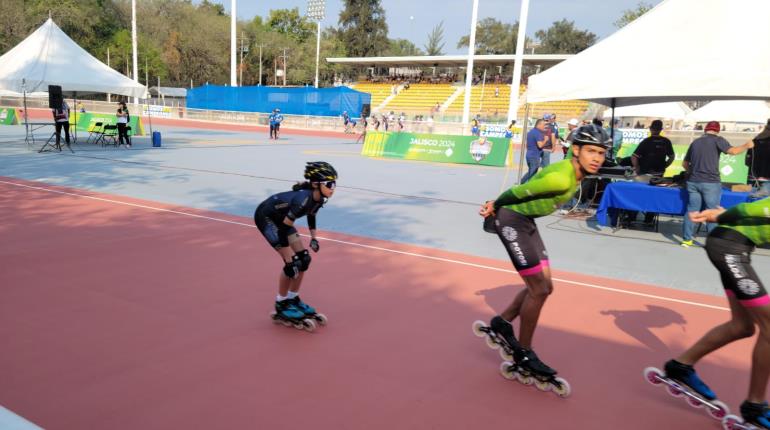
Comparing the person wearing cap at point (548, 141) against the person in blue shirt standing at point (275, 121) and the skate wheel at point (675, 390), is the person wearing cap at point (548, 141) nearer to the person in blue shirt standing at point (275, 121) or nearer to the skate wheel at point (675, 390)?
the skate wheel at point (675, 390)

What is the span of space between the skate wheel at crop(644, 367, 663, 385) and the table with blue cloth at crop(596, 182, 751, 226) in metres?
6.26

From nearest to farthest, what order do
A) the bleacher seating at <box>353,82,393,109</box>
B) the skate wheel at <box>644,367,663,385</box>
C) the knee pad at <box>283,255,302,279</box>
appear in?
the skate wheel at <box>644,367,663,385</box> → the knee pad at <box>283,255,302,279</box> → the bleacher seating at <box>353,82,393,109</box>

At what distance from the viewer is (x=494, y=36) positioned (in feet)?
359

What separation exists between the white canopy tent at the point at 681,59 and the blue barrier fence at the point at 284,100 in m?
33.4

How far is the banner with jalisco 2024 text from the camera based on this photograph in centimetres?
2202

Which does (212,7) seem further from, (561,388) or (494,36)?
(561,388)

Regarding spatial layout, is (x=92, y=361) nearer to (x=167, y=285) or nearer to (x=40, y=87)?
(x=167, y=285)

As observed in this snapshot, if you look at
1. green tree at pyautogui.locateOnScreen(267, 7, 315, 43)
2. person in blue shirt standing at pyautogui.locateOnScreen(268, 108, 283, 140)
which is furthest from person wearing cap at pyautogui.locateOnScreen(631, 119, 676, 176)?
green tree at pyautogui.locateOnScreen(267, 7, 315, 43)

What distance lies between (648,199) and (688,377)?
21.4 feet

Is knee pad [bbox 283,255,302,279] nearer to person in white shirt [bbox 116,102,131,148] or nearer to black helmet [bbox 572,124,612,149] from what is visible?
black helmet [bbox 572,124,612,149]

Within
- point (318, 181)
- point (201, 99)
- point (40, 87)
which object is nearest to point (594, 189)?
point (318, 181)

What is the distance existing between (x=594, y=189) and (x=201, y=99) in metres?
41.5

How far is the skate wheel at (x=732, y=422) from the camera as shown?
3.54 metres

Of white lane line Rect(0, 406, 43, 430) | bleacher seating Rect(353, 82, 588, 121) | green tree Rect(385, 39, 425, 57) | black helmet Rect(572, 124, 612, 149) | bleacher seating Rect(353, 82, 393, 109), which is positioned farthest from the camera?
green tree Rect(385, 39, 425, 57)
